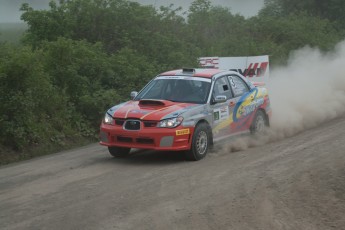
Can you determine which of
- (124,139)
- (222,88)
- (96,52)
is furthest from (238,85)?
(96,52)

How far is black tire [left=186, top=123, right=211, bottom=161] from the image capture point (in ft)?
31.9

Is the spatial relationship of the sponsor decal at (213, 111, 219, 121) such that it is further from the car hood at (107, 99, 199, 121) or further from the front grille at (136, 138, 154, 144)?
the front grille at (136, 138, 154, 144)

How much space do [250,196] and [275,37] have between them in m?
25.3

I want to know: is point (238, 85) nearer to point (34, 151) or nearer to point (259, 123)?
point (259, 123)

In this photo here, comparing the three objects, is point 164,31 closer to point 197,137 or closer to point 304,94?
point 304,94

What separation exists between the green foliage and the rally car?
9.17 feet

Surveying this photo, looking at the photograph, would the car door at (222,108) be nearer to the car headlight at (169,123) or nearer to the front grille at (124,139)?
the car headlight at (169,123)

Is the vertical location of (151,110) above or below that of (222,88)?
below

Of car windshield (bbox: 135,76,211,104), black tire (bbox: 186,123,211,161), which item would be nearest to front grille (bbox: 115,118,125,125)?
car windshield (bbox: 135,76,211,104)

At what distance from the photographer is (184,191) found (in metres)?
7.34

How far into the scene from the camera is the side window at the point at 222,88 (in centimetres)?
1080

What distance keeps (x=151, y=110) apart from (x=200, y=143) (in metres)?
1.08

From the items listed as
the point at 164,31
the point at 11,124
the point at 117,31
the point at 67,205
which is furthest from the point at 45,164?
the point at 164,31

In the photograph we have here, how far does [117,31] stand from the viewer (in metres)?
20.5
